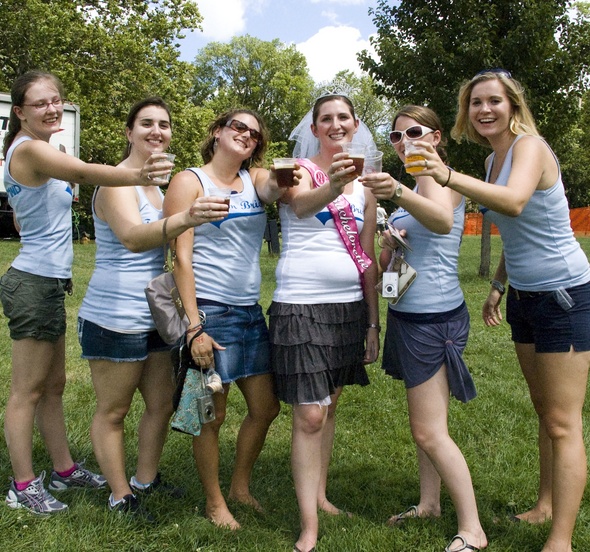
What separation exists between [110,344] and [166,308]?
0.39m

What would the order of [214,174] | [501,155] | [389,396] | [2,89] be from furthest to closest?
[2,89] → [389,396] → [214,174] → [501,155]

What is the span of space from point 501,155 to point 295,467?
73.3 inches

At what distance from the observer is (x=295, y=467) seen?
3137 millimetres

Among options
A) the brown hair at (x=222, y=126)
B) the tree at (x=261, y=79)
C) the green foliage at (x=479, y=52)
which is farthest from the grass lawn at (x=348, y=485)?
the tree at (x=261, y=79)

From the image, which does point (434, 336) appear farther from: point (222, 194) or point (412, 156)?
point (222, 194)

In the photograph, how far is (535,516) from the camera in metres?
3.35

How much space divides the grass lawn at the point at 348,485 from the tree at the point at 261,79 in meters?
39.0

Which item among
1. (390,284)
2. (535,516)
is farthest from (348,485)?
(390,284)

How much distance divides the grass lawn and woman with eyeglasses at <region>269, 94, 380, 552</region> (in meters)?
0.41

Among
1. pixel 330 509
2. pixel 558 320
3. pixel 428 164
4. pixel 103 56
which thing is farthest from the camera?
pixel 103 56

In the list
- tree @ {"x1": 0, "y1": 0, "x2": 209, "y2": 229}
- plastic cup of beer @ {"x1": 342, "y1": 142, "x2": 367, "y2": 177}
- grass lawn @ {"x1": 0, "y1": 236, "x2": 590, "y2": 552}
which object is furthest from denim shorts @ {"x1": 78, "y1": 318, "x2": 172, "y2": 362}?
tree @ {"x1": 0, "y1": 0, "x2": 209, "y2": 229}

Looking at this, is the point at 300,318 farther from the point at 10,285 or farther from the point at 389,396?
the point at 389,396

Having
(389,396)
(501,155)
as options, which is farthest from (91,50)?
(501,155)

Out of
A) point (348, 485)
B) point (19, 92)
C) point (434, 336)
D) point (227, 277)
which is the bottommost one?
point (348, 485)
